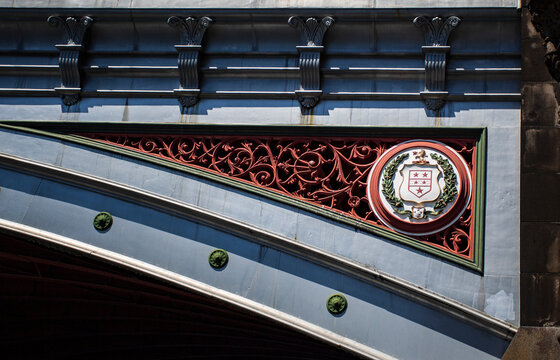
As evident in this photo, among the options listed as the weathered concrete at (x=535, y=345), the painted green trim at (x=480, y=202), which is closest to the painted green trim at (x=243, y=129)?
the painted green trim at (x=480, y=202)

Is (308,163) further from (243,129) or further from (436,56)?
(436,56)

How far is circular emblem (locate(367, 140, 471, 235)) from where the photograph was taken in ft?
41.5

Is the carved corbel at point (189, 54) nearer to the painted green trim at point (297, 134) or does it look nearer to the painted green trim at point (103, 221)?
the painted green trim at point (297, 134)

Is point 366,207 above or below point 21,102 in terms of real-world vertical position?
below

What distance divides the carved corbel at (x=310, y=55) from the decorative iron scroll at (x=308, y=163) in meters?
0.61

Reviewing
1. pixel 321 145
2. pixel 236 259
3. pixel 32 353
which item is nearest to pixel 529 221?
pixel 321 145

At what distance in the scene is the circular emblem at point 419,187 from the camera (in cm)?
1265

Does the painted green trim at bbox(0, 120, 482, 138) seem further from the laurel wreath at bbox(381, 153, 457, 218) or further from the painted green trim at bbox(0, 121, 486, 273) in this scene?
the laurel wreath at bbox(381, 153, 457, 218)

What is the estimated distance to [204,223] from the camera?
43.1ft

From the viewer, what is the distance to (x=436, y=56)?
13102mm

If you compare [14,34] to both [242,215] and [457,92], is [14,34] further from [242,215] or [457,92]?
[457,92]

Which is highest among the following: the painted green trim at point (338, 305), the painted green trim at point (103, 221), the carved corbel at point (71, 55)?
the carved corbel at point (71, 55)

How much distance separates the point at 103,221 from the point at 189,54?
98.9 inches

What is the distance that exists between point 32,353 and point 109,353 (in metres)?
1.23
